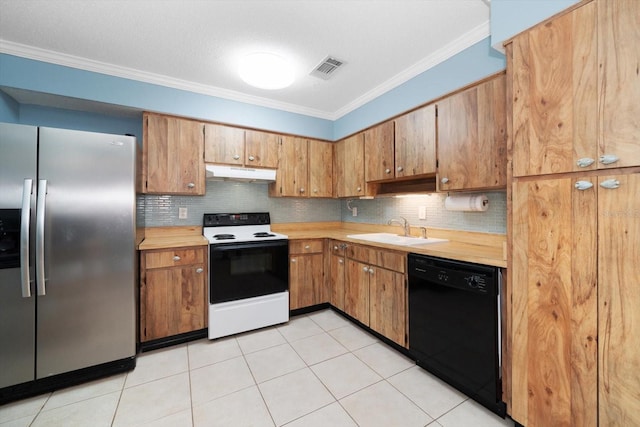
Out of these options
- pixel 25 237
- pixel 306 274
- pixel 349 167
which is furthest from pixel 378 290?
pixel 25 237

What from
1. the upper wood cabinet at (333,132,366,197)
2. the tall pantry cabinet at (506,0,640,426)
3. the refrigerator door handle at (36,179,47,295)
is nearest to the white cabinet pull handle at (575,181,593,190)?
the tall pantry cabinet at (506,0,640,426)

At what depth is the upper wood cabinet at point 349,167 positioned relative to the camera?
306cm

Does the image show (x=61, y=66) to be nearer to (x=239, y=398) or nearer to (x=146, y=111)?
(x=146, y=111)

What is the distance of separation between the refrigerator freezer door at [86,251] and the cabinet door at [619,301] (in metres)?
2.88

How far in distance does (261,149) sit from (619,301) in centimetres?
303

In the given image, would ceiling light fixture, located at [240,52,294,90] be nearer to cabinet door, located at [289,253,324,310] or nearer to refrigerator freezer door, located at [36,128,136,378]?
refrigerator freezer door, located at [36,128,136,378]

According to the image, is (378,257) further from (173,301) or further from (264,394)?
(173,301)

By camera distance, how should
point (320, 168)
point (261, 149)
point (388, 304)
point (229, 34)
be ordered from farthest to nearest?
point (320, 168) < point (261, 149) < point (388, 304) < point (229, 34)

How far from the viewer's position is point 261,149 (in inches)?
121

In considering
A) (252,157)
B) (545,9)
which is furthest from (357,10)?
(252,157)

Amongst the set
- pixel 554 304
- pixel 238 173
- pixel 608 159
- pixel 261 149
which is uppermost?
pixel 261 149

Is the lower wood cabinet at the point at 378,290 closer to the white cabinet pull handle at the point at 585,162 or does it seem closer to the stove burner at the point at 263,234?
the stove burner at the point at 263,234

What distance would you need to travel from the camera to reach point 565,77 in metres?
1.23

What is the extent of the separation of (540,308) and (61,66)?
3.90 m
